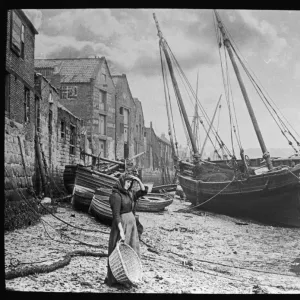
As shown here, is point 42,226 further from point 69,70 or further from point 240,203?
point 240,203

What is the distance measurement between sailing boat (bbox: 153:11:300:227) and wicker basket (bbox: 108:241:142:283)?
3.25 m

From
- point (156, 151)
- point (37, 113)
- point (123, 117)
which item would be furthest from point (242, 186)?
point (37, 113)

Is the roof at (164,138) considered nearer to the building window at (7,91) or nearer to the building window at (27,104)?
the building window at (27,104)

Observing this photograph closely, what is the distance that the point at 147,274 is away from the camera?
233 inches

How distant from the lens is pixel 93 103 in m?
7.59

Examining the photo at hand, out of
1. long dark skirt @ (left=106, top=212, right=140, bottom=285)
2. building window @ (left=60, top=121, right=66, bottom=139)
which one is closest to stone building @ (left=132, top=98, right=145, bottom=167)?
building window @ (left=60, top=121, right=66, bottom=139)

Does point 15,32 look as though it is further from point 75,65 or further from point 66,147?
point 66,147

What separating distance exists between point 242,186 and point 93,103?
4.63m

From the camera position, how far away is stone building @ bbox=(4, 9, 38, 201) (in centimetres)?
658

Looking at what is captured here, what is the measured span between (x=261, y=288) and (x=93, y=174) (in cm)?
405

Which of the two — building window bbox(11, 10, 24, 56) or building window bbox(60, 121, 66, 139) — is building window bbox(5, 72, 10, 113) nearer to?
building window bbox(11, 10, 24, 56)

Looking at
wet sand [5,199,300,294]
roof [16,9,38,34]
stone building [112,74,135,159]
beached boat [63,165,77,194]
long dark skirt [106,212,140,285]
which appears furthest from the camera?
beached boat [63,165,77,194]

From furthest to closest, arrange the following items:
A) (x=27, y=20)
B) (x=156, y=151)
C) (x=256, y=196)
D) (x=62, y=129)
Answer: (x=256, y=196) < (x=156, y=151) < (x=62, y=129) < (x=27, y=20)

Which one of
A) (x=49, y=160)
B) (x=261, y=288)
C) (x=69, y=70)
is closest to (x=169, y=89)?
(x=69, y=70)
